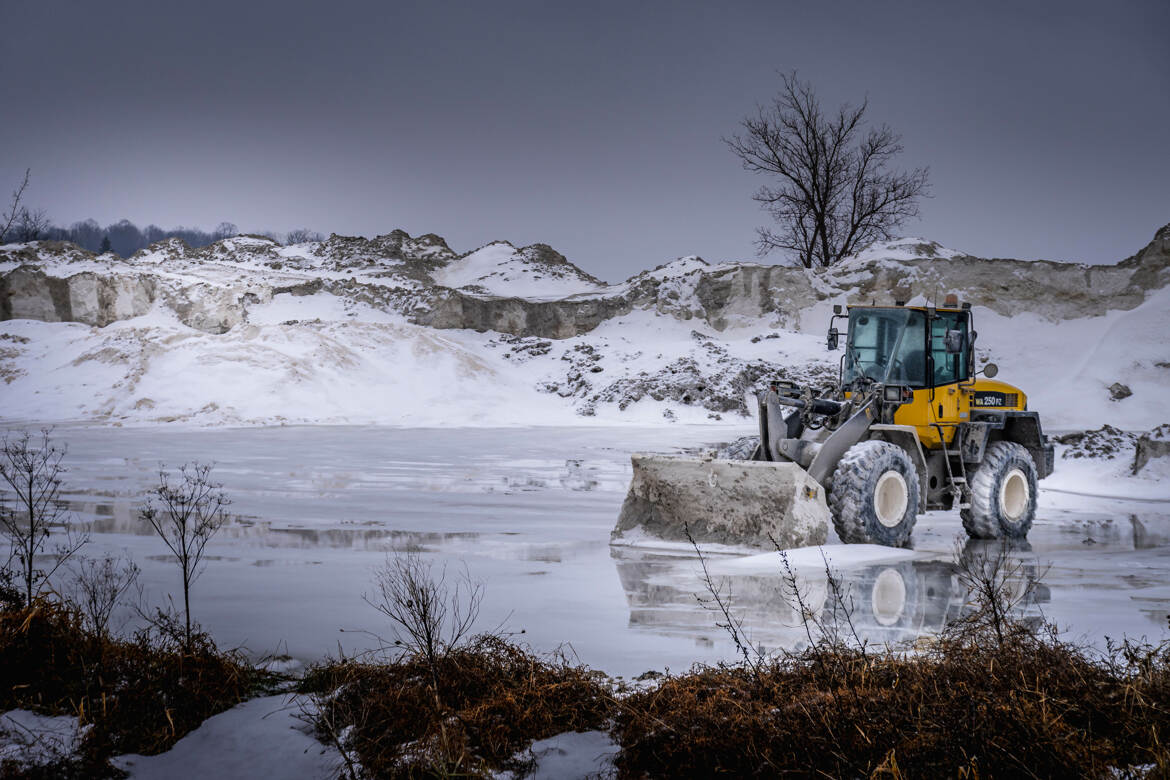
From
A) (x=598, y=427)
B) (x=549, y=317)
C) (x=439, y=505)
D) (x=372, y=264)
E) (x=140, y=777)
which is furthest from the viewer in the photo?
(x=372, y=264)

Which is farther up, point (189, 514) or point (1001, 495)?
point (189, 514)

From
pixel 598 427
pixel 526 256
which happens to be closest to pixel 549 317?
pixel 526 256

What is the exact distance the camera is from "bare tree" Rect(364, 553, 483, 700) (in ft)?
14.6

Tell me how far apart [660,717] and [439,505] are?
24.7 feet

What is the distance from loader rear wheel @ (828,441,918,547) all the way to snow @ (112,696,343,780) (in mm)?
5245

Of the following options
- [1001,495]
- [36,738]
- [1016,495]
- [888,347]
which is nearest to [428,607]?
[36,738]

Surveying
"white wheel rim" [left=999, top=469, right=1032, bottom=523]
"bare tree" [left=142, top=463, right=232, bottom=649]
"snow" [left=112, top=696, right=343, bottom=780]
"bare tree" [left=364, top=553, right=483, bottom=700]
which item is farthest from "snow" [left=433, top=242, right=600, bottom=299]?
"snow" [left=112, top=696, right=343, bottom=780]

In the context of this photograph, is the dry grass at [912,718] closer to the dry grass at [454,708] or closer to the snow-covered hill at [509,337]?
the dry grass at [454,708]

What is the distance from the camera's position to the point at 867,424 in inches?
353

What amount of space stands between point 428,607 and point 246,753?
1.00m

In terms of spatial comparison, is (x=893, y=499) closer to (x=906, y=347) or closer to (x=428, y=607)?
(x=906, y=347)

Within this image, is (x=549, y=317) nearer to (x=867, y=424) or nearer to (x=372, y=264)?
(x=372, y=264)

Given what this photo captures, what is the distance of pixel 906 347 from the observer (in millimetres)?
9531

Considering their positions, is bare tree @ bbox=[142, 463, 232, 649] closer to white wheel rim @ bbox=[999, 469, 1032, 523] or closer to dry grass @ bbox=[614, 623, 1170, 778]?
dry grass @ bbox=[614, 623, 1170, 778]
